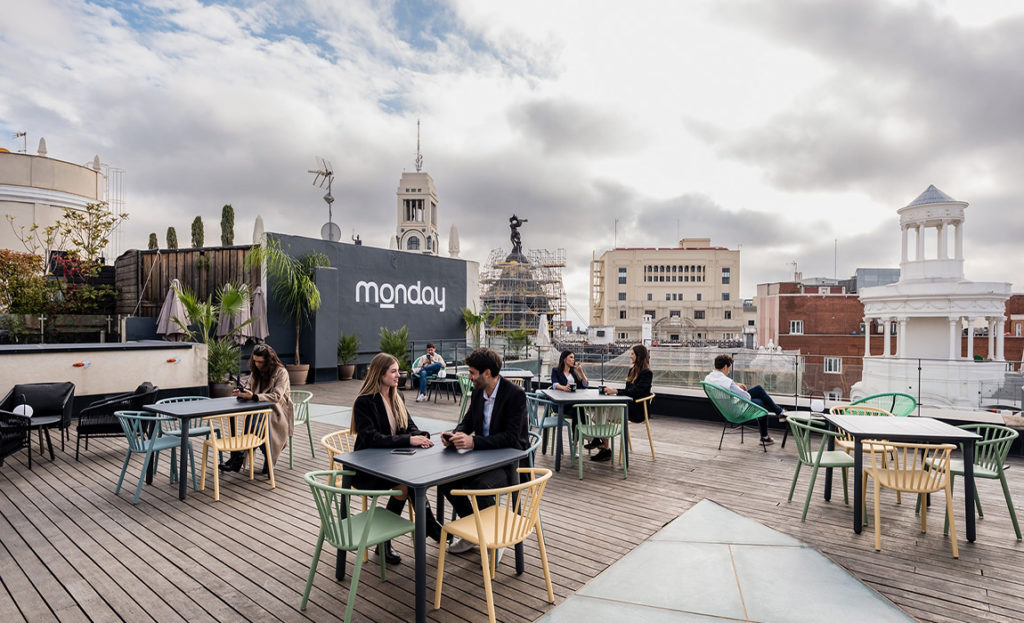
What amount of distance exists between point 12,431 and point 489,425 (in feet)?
18.9

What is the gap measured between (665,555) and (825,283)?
67.0 m

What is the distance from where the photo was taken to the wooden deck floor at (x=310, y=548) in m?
2.91

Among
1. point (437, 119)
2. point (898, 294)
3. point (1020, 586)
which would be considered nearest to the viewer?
point (1020, 586)

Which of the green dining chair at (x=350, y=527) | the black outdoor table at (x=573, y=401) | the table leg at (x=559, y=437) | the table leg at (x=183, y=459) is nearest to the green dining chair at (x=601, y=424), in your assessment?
the black outdoor table at (x=573, y=401)

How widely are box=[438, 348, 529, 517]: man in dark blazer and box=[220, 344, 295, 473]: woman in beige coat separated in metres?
2.77

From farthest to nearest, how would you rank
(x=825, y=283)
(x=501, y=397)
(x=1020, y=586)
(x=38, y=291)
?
1. (x=825, y=283)
2. (x=38, y=291)
3. (x=501, y=397)
4. (x=1020, y=586)

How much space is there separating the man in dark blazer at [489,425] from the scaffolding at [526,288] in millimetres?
49744

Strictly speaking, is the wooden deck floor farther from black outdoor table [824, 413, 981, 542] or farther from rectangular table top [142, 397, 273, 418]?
rectangular table top [142, 397, 273, 418]

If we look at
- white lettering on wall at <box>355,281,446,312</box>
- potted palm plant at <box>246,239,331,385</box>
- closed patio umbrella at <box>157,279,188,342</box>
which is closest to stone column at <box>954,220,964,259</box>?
white lettering on wall at <box>355,281,446,312</box>

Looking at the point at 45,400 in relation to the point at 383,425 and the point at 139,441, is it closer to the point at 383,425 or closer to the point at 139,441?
the point at 139,441

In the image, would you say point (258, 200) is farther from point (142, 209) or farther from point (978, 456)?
point (978, 456)

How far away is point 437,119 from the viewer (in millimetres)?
15906

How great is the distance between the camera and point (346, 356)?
48.4 ft

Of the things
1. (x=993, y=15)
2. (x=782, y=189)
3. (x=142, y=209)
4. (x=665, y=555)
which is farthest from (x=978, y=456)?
(x=142, y=209)
